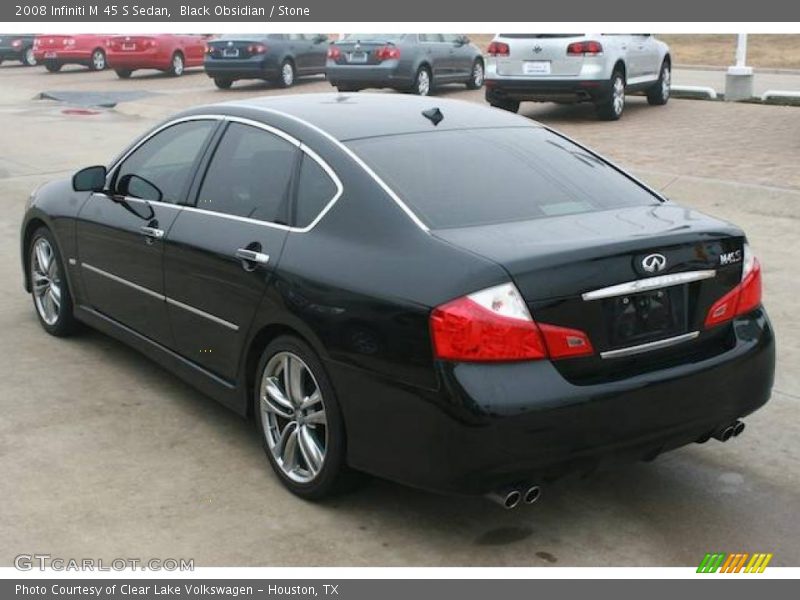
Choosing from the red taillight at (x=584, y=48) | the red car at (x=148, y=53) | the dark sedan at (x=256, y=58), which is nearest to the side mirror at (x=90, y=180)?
the red taillight at (x=584, y=48)

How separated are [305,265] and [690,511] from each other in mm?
1811

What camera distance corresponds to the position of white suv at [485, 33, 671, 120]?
15.7 meters

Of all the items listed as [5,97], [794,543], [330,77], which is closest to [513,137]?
[794,543]

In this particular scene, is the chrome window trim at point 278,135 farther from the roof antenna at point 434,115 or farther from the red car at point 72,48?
the red car at point 72,48

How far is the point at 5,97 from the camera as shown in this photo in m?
24.4

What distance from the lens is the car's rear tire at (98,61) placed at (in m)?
31.2

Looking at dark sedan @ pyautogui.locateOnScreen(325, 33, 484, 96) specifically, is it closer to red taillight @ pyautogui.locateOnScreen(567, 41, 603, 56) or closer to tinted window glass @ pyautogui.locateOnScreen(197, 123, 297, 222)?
red taillight @ pyautogui.locateOnScreen(567, 41, 603, 56)

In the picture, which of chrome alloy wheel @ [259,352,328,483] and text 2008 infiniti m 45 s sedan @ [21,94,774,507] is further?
chrome alloy wheel @ [259,352,328,483]

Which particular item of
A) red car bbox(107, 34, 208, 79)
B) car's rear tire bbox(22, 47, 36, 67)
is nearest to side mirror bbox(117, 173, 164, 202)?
red car bbox(107, 34, 208, 79)

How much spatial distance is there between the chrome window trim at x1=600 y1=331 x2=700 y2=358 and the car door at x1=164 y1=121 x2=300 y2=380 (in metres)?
1.45

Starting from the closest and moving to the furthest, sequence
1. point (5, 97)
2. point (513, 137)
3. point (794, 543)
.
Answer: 1. point (794, 543)
2. point (513, 137)
3. point (5, 97)

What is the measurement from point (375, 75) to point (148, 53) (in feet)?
30.7

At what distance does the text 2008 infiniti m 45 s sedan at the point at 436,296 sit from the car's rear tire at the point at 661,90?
1306 cm

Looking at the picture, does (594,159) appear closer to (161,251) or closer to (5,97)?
(161,251)
